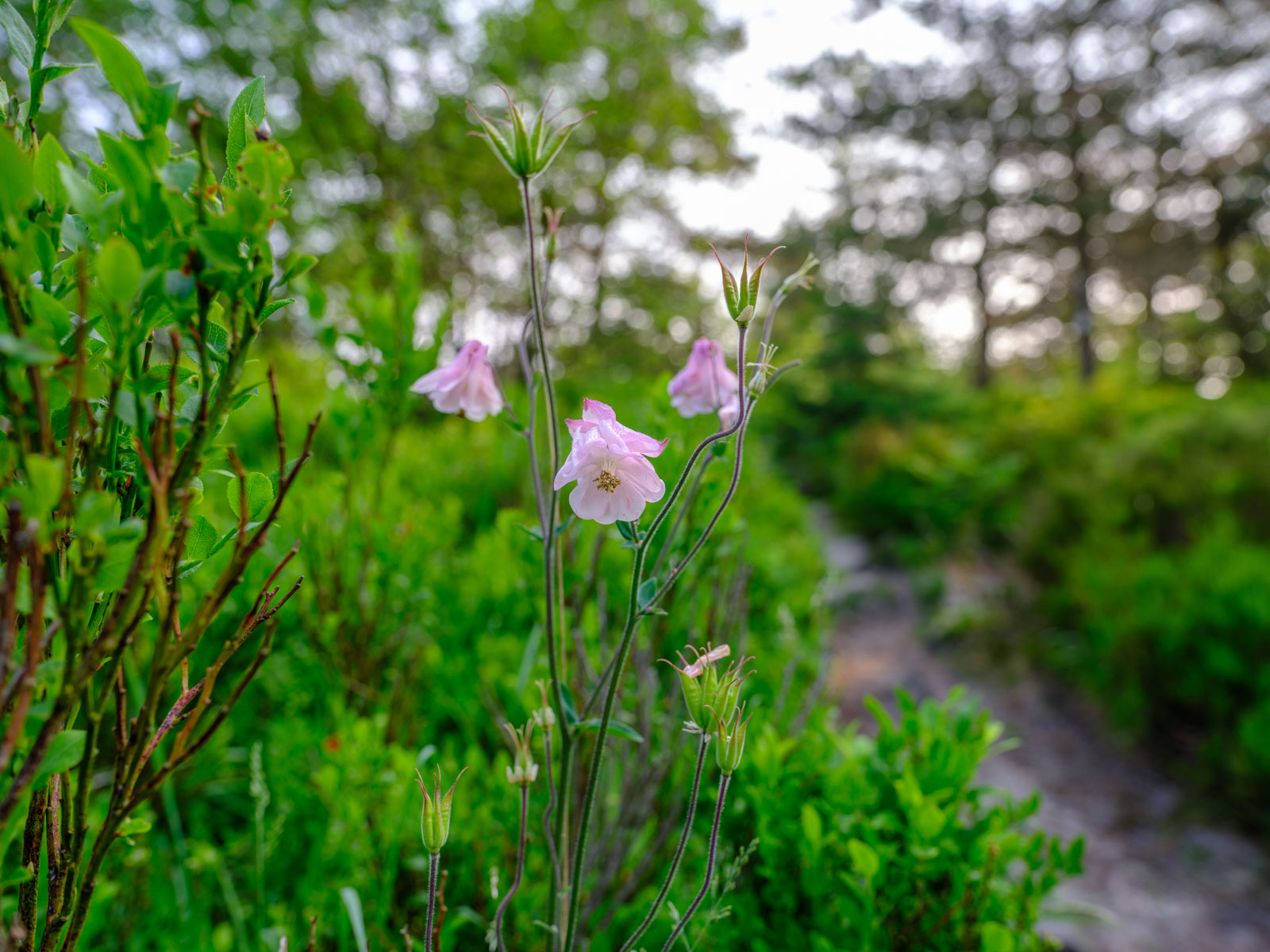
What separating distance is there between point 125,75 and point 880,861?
1404 millimetres

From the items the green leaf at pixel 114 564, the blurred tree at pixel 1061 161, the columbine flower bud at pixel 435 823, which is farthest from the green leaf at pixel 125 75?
the blurred tree at pixel 1061 161

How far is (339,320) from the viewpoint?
5523mm

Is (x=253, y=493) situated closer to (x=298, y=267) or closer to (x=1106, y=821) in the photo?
(x=298, y=267)

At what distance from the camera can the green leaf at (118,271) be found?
0.50m

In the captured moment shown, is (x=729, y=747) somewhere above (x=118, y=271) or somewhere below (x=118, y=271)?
below

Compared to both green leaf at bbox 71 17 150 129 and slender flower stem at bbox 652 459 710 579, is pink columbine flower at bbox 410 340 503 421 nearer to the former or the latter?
slender flower stem at bbox 652 459 710 579

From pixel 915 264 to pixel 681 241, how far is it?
8.04 m

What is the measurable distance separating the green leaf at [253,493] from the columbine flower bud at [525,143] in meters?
0.44

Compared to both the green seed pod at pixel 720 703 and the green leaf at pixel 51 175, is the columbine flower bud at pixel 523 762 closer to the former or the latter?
the green seed pod at pixel 720 703

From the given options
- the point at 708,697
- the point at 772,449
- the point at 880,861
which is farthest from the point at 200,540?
the point at 772,449

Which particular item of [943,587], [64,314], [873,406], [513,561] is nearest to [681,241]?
[873,406]

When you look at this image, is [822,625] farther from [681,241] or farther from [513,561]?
[681,241]

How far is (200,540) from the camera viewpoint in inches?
29.9

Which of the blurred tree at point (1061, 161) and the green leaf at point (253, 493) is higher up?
the blurred tree at point (1061, 161)
